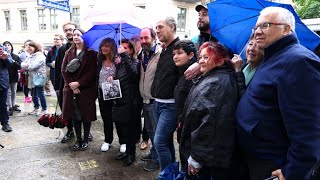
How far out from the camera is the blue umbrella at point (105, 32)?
175 inches

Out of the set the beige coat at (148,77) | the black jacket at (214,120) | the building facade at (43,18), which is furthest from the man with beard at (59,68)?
the building facade at (43,18)

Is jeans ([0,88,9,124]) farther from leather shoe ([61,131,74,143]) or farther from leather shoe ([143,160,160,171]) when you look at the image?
leather shoe ([143,160,160,171])

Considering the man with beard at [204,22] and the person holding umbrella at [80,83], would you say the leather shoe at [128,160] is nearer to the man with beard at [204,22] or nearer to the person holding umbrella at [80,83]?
the person holding umbrella at [80,83]

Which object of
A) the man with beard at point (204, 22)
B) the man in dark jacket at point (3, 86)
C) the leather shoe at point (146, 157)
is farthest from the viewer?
the man in dark jacket at point (3, 86)

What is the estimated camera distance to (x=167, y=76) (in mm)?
3125

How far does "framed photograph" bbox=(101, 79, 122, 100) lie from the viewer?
3.93 m

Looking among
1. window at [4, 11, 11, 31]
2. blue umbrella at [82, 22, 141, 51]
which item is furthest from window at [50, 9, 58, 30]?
blue umbrella at [82, 22, 141, 51]

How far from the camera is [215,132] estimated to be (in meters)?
2.08

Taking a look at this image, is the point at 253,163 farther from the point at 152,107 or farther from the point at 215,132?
the point at 152,107

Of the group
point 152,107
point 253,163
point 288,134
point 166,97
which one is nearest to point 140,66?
point 152,107

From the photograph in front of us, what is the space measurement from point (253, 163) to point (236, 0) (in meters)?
1.55

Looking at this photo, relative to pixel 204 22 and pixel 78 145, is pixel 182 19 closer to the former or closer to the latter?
pixel 78 145

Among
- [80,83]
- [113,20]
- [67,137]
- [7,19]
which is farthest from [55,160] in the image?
[7,19]

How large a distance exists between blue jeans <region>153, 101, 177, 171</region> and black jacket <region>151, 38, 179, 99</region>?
133mm
